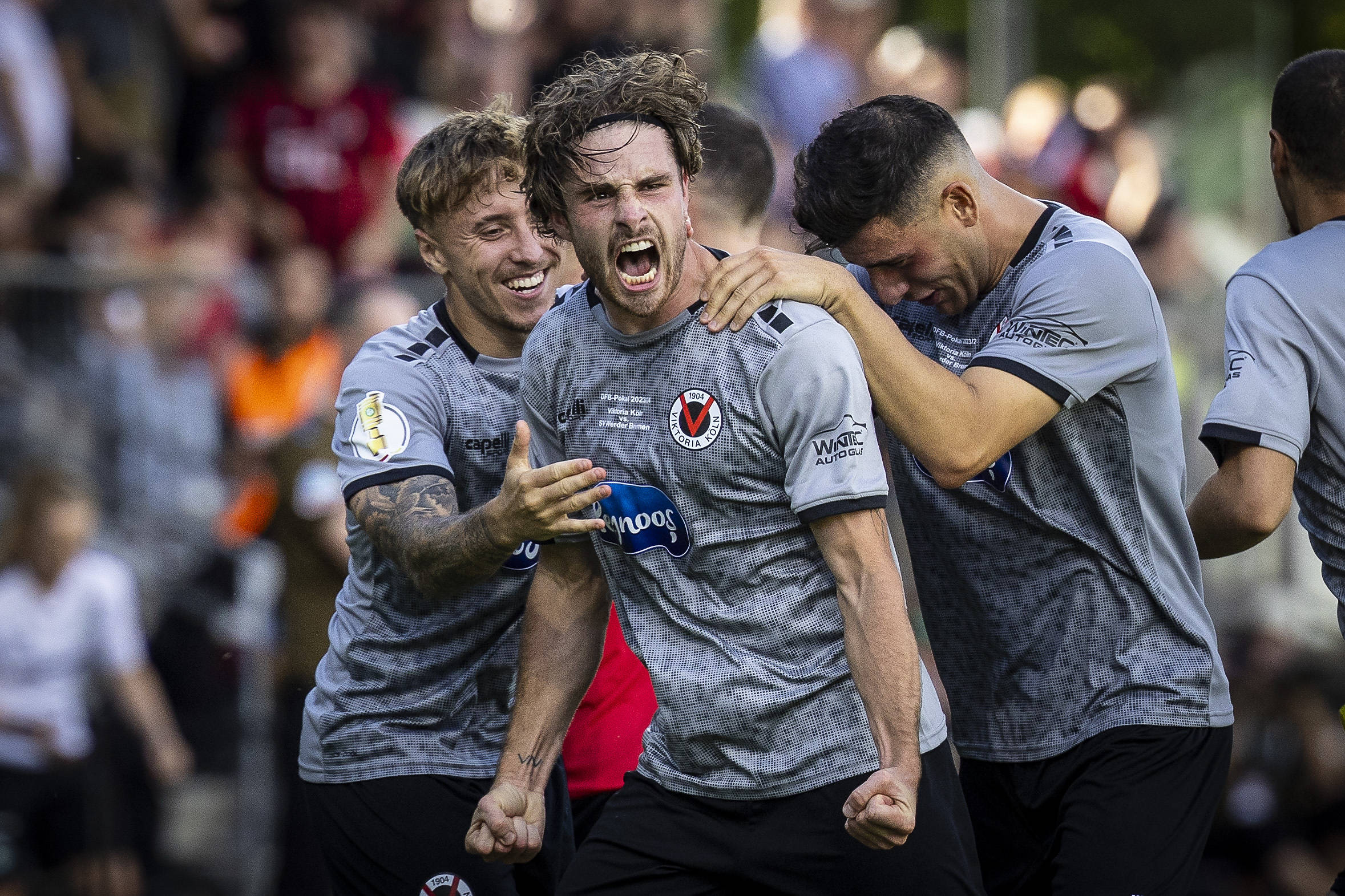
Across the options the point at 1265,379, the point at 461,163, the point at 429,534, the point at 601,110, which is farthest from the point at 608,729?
the point at 1265,379

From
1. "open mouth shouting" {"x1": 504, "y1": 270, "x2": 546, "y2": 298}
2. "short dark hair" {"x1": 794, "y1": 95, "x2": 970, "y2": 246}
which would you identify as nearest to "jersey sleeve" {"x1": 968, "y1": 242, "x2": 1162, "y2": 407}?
"short dark hair" {"x1": 794, "y1": 95, "x2": 970, "y2": 246}

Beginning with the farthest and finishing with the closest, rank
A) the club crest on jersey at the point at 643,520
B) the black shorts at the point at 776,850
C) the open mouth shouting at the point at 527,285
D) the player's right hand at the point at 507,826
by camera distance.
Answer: the open mouth shouting at the point at 527,285, the player's right hand at the point at 507,826, the club crest on jersey at the point at 643,520, the black shorts at the point at 776,850

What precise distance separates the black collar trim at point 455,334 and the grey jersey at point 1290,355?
6.40 ft

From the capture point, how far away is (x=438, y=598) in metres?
4.04

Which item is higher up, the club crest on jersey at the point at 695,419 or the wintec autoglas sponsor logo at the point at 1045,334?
the wintec autoglas sponsor logo at the point at 1045,334

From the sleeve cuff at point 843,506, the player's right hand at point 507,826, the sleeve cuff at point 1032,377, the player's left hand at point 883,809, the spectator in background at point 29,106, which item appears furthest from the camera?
the spectator in background at point 29,106

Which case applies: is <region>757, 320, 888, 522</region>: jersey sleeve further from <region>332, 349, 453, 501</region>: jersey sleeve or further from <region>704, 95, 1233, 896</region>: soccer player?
<region>332, 349, 453, 501</region>: jersey sleeve

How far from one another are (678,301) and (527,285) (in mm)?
850

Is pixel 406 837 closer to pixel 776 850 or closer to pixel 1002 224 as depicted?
pixel 776 850

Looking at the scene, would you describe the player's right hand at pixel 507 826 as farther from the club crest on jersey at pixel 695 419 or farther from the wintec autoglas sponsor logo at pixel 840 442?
the wintec autoglas sponsor logo at pixel 840 442

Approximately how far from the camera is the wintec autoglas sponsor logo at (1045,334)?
3.70 meters

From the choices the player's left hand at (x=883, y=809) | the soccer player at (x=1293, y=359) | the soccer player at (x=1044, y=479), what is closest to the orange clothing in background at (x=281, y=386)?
the soccer player at (x=1044, y=479)

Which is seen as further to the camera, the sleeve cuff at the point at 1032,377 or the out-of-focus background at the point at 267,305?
the out-of-focus background at the point at 267,305

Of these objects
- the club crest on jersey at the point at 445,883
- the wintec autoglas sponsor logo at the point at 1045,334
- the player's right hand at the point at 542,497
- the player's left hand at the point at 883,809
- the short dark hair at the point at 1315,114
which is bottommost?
the club crest on jersey at the point at 445,883
